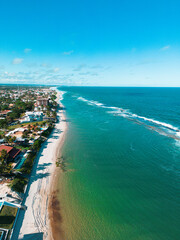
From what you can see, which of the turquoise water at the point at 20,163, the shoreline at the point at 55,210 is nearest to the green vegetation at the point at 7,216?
the shoreline at the point at 55,210

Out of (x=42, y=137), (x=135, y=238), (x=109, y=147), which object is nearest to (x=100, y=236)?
(x=135, y=238)

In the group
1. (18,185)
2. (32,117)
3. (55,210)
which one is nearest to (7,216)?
(18,185)

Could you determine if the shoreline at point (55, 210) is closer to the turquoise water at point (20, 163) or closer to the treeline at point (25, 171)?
the treeline at point (25, 171)

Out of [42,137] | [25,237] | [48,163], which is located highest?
[42,137]

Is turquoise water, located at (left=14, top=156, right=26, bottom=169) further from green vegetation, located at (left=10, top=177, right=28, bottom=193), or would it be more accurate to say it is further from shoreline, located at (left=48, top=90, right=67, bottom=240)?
shoreline, located at (left=48, top=90, right=67, bottom=240)

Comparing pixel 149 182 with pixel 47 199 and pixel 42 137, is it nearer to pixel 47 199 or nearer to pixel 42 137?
pixel 47 199

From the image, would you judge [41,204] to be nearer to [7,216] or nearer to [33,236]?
[33,236]
